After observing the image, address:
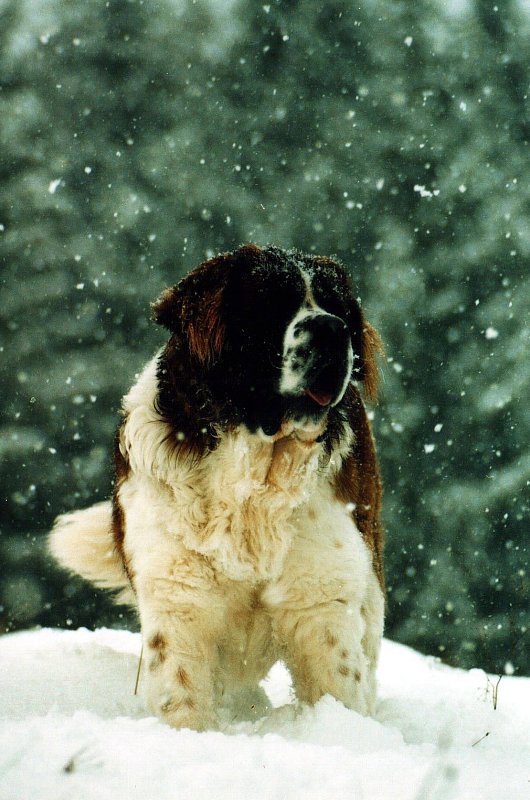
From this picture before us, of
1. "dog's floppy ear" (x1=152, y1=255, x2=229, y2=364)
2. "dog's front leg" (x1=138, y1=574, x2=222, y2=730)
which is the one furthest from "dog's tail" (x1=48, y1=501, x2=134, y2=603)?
"dog's floppy ear" (x1=152, y1=255, x2=229, y2=364)

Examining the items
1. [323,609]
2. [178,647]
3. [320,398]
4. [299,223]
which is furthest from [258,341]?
[299,223]

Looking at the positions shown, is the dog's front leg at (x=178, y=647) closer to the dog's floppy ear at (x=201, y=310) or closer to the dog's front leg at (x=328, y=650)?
the dog's front leg at (x=328, y=650)

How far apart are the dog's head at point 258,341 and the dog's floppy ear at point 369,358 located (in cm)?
21

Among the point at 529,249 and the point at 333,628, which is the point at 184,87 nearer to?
the point at 529,249

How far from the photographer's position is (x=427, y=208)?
11312 millimetres

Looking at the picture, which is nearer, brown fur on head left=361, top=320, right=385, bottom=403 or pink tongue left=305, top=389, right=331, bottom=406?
pink tongue left=305, top=389, right=331, bottom=406

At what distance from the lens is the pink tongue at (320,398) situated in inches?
100

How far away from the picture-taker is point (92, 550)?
3.43 metres

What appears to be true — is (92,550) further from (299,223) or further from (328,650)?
(299,223)

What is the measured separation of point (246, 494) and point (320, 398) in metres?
0.42

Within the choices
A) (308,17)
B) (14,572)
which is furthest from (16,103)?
(14,572)

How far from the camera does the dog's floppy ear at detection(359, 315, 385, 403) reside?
2.98m

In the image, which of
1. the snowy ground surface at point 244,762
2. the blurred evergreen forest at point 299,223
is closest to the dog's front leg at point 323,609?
the snowy ground surface at point 244,762

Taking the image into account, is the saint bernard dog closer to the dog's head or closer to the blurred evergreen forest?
the dog's head
